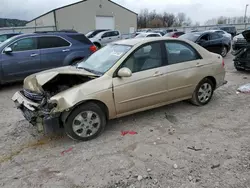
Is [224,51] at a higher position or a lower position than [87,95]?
higher

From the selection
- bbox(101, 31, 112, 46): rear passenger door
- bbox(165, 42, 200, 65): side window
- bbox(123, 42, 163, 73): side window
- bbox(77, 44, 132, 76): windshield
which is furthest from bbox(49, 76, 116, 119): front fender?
bbox(101, 31, 112, 46): rear passenger door

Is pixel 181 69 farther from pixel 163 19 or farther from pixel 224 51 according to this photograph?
pixel 163 19

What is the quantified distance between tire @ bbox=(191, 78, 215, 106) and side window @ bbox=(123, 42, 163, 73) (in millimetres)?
1196

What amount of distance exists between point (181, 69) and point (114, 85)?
1529mm

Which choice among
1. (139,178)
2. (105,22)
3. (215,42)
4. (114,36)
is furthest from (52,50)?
(105,22)

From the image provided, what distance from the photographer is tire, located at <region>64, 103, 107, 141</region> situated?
3.60m

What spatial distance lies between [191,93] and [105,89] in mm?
2087

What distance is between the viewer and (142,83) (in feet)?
13.5

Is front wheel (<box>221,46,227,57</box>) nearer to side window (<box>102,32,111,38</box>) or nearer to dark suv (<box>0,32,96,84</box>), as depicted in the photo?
dark suv (<box>0,32,96,84</box>)

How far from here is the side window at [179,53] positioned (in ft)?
14.9

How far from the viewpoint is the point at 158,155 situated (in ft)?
11.0

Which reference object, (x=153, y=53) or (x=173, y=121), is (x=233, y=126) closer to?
(x=173, y=121)

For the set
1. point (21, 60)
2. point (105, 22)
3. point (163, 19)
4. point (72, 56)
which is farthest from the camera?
point (163, 19)

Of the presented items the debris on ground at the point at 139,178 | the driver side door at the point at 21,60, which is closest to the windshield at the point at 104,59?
the debris on ground at the point at 139,178
